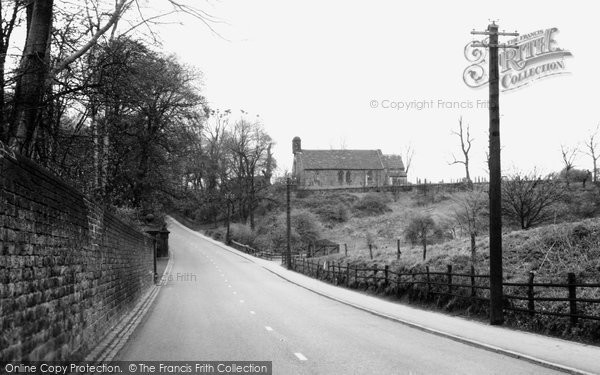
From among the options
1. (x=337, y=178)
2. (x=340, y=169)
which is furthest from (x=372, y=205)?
(x=340, y=169)

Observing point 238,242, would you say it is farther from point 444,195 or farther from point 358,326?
point 358,326

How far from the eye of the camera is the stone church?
94562 mm

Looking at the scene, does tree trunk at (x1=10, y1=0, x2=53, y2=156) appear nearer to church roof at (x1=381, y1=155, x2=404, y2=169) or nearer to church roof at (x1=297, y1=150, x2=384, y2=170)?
church roof at (x1=297, y1=150, x2=384, y2=170)

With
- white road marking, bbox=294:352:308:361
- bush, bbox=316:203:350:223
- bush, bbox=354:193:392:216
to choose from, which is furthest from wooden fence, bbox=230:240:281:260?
white road marking, bbox=294:352:308:361

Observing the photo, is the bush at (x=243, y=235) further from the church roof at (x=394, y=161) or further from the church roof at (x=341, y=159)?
the church roof at (x=394, y=161)

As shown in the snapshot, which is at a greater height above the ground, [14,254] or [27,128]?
[27,128]

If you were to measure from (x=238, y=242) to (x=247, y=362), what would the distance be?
58663 mm

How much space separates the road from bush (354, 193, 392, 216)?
163 feet

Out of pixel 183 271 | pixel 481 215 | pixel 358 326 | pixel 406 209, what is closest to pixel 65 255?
pixel 358 326

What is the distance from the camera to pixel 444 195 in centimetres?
7188

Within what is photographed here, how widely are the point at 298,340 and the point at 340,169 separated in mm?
83602

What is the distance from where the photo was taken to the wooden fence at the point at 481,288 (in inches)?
464

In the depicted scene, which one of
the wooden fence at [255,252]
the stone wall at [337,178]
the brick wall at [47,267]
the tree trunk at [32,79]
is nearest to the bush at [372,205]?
the wooden fence at [255,252]

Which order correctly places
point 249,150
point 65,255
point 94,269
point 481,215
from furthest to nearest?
point 249,150
point 481,215
point 94,269
point 65,255
